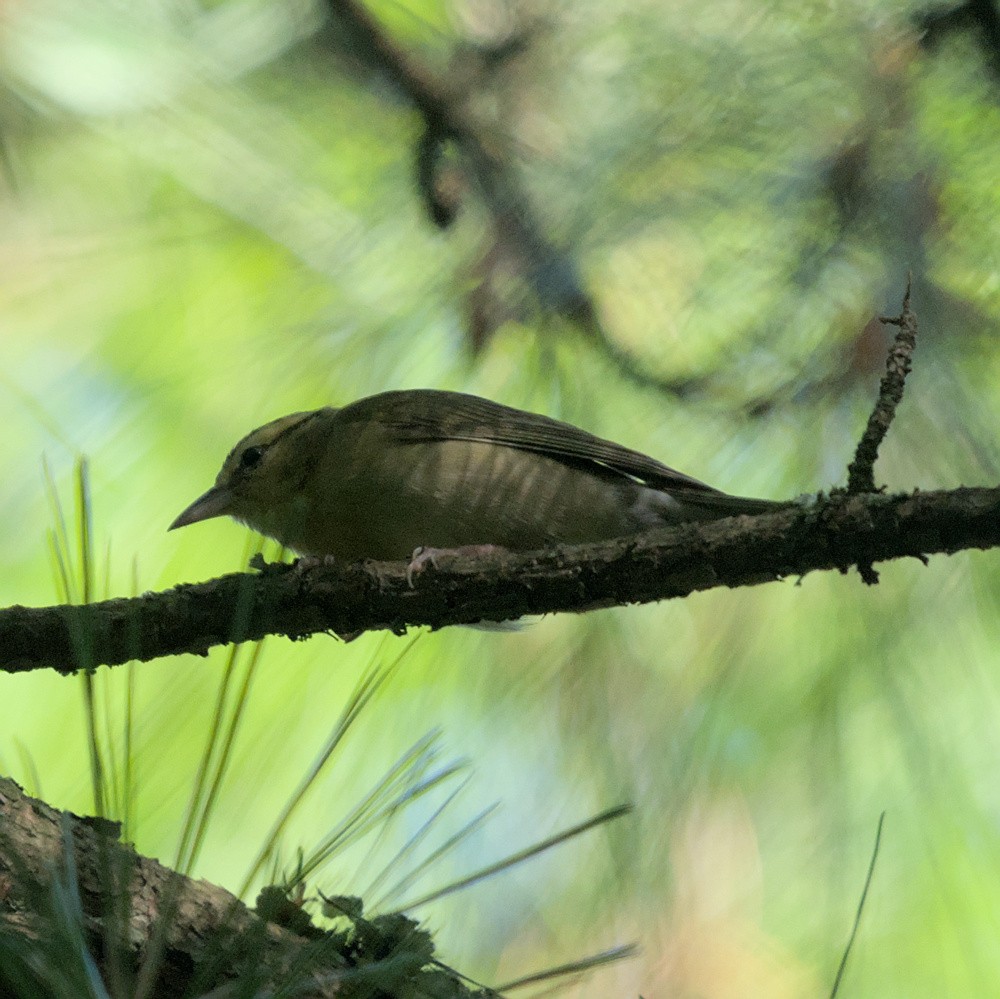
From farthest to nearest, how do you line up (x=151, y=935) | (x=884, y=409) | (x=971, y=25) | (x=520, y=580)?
1. (x=971, y=25)
2. (x=520, y=580)
3. (x=884, y=409)
4. (x=151, y=935)

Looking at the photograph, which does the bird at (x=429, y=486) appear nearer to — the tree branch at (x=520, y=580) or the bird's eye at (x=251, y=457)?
the bird's eye at (x=251, y=457)

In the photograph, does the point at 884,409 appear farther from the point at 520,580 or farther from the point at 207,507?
the point at 207,507

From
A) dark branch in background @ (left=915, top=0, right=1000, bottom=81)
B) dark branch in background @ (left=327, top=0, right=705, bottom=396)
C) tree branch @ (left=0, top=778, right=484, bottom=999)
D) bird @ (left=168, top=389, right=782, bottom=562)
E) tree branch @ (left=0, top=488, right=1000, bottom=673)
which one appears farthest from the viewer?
bird @ (left=168, top=389, right=782, bottom=562)

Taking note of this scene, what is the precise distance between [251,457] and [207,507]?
0.37 m

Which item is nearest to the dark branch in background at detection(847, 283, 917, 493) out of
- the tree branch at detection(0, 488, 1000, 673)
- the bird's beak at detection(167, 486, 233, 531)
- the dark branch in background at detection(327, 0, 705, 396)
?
the tree branch at detection(0, 488, 1000, 673)

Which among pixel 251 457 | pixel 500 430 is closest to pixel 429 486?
pixel 500 430

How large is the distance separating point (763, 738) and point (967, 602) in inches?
26.4

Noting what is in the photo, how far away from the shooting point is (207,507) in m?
3.96

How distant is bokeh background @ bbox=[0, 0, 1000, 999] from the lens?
10.9 ft

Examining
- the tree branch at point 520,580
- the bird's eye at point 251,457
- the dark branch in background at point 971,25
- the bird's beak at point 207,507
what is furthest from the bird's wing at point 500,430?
the dark branch in background at point 971,25

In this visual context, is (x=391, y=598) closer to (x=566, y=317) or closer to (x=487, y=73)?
(x=566, y=317)

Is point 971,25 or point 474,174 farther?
point 474,174

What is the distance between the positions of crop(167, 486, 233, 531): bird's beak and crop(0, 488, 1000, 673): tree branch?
718mm

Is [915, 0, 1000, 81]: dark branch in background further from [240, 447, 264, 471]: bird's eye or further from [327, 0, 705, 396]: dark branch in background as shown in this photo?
[240, 447, 264, 471]: bird's eye
